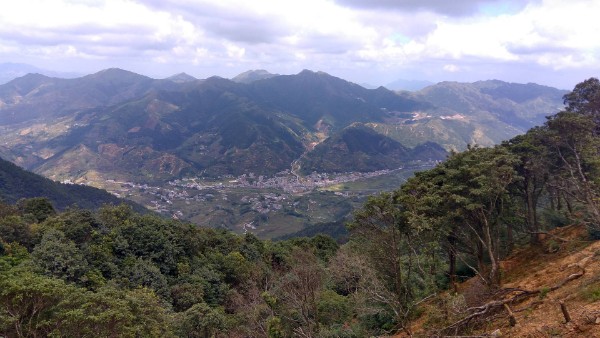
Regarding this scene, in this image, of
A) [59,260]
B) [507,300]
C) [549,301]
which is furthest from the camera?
[59,260]

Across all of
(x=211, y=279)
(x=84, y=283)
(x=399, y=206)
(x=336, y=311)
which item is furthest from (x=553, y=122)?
(x=84, y=283)

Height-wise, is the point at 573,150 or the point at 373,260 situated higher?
the point at 573,150

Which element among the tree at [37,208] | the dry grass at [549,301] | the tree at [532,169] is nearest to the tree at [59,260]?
the tree at [37,208]

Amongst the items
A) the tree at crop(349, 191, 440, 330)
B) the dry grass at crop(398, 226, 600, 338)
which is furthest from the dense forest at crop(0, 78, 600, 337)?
the dry grass at crop(398, 226, 600, 338)

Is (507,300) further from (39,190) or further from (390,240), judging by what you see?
(39,190)

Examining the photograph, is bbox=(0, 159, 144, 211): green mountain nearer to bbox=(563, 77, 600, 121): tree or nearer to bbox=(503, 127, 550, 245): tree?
bbox=(503, 127, 550, 245): tree

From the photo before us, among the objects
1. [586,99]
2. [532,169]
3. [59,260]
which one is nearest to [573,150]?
[532,169]
